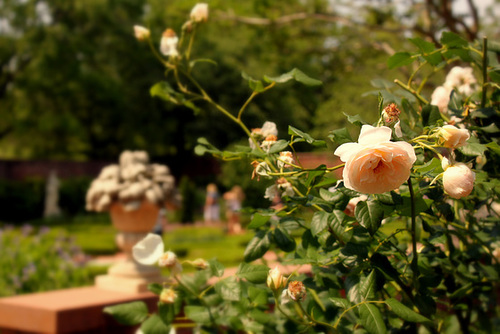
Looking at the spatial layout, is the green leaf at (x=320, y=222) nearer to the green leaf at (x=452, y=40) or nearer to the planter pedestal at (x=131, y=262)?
the green leaf at (x=452, y=40)

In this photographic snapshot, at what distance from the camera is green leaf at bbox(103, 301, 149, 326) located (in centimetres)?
147

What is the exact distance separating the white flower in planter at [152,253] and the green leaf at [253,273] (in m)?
0.19

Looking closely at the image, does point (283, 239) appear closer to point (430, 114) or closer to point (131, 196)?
point (430, 114)

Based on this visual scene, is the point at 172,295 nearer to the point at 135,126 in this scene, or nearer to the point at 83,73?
the point at 83,73

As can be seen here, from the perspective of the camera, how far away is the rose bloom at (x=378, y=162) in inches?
32.3

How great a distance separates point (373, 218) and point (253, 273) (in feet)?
1.35

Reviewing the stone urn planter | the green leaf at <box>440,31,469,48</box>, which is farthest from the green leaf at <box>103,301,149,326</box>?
the stone urn planter

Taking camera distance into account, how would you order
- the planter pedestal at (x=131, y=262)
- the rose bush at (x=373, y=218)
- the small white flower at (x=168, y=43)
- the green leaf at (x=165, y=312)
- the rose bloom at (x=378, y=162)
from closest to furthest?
the rose bloom at (x=378, y=162) < the rose bush at (x=373, y=218) < the green leaf at (x=165, y=312) < the small white flower at (x=168, y=43) < the planter pedestal at (x=131, y=262)

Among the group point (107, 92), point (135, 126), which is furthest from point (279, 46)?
point (135, 126)

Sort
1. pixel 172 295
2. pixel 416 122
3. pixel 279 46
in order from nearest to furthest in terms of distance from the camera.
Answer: pixel 416 122, pixel 172 295, pixel 279 46

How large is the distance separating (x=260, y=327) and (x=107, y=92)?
2040 centimetres

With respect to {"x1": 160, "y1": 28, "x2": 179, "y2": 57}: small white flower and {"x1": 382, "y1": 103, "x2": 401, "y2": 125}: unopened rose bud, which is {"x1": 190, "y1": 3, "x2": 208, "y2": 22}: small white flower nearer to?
{"x1": 160, "y1": 28, "x2": 179, "y2": 57}: small white flower

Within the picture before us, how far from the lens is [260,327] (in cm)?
141

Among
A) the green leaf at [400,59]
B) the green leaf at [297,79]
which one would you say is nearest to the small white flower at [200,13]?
the green leaf at [297,79]
